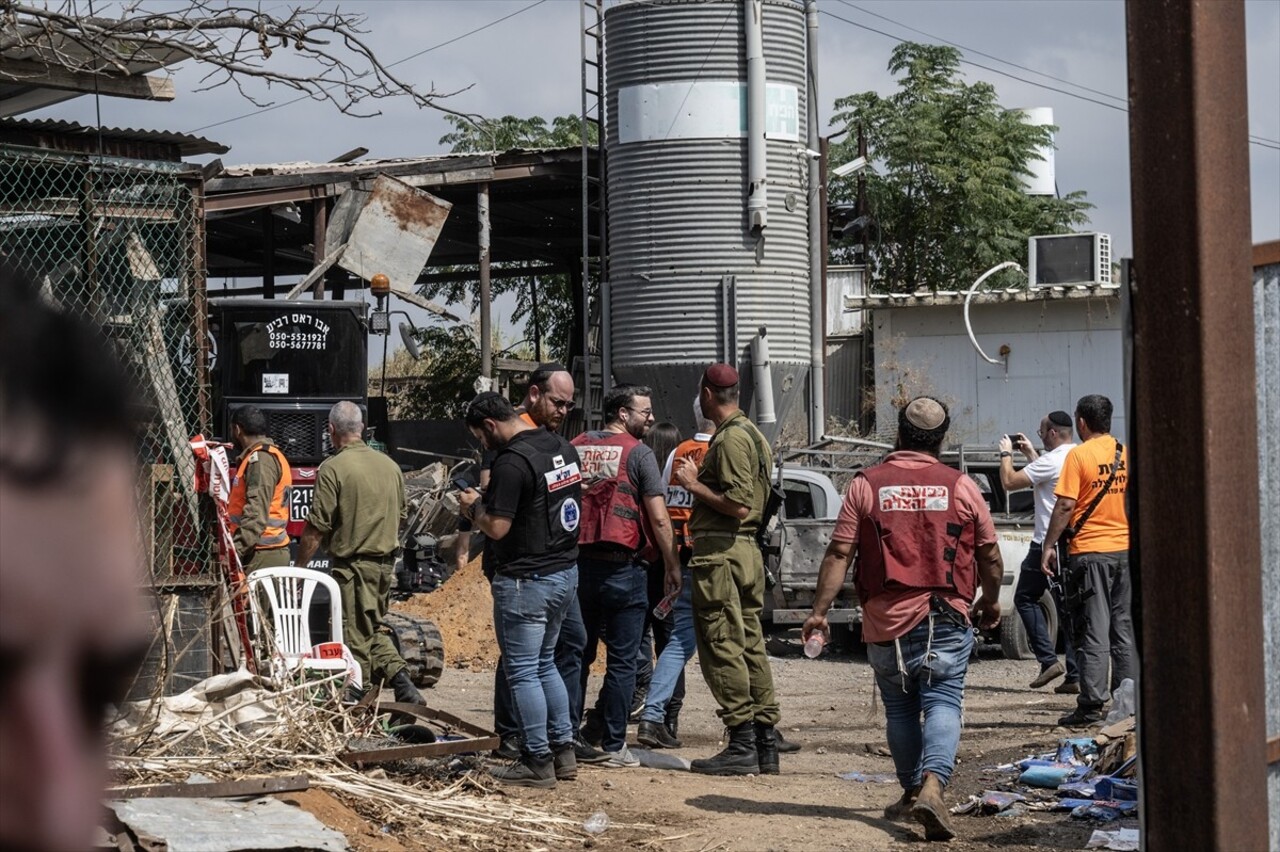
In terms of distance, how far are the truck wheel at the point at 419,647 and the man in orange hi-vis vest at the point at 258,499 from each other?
4.28 feet

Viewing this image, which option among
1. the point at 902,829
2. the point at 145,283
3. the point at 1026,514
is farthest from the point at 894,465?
the point at 1026,514

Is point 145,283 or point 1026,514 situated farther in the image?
point 1026,514

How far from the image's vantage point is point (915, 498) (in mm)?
6945

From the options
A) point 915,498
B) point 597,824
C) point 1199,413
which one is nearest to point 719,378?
point 915,498

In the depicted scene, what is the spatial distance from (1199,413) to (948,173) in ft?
90.7

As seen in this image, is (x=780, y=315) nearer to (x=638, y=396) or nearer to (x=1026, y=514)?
(x=1026, y=514)

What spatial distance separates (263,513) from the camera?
983cm

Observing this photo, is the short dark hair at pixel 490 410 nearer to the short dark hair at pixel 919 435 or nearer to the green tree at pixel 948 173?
the short dark hair at pixel 919 435

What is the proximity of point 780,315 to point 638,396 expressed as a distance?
12.8 m

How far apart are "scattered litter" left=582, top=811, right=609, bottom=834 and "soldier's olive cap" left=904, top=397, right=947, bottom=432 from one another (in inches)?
89.8

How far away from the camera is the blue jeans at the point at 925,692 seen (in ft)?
22.3

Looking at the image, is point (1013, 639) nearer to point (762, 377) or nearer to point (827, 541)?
point (827, 541)

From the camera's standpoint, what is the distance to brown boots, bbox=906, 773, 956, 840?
6.59 meters

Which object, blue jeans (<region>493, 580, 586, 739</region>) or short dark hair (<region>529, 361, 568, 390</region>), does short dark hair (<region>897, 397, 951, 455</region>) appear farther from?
blue jeans (<region>493, 580, 586, 739</region>)
